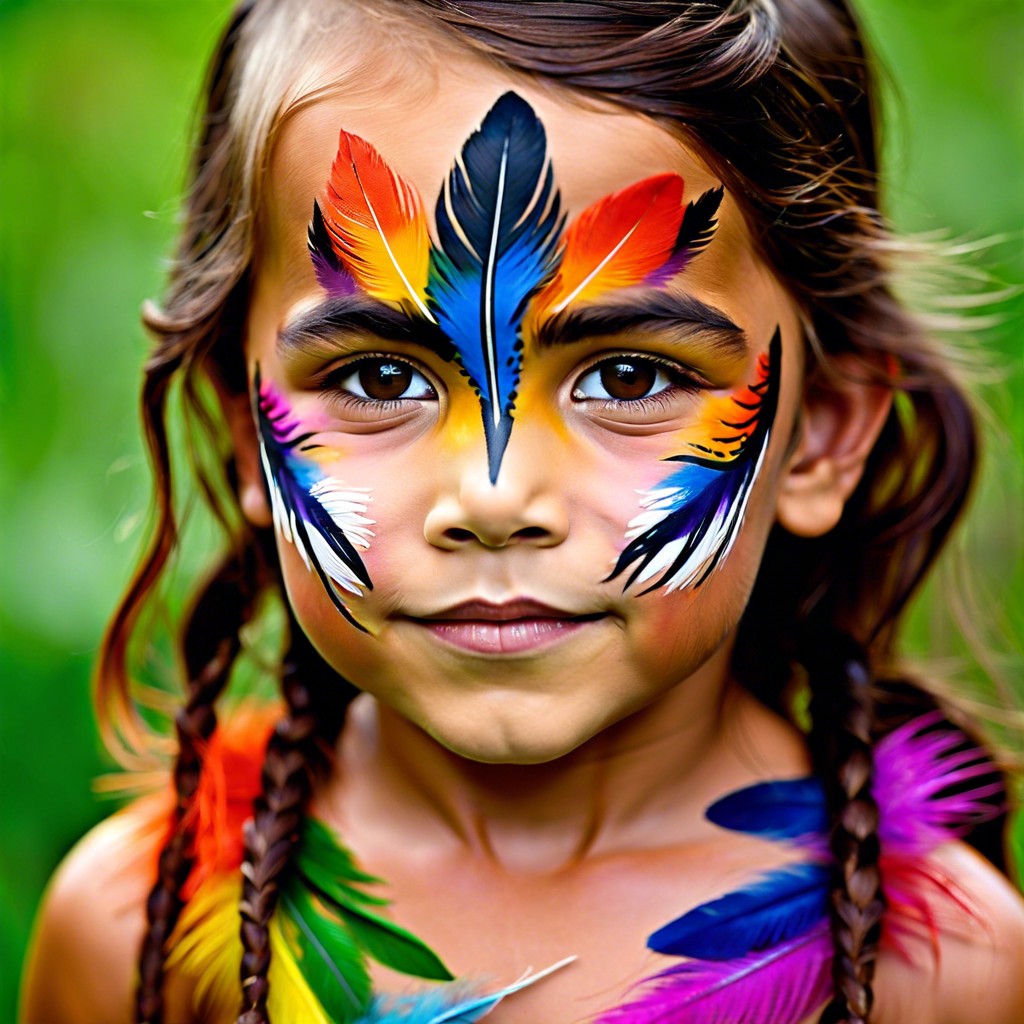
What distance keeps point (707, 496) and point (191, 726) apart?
0.84 metres

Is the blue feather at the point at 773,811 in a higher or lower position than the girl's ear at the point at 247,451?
lower

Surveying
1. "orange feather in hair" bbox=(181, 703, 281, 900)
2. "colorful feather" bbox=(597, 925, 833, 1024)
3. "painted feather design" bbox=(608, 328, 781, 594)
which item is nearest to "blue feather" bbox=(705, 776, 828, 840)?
"colorful feather" bbox=(597, 925, 833, 1024)

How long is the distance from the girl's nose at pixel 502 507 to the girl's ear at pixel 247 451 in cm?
43

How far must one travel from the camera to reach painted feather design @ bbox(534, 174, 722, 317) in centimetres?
139

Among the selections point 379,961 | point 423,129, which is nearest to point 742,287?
point 423,129

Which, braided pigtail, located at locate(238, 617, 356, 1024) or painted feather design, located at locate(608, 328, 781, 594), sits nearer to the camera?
painted feather design, located at locate(608, 328, 781, 594)

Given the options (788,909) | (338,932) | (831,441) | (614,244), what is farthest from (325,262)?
(788,909)

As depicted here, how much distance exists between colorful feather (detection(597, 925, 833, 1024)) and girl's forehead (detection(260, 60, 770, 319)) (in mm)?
787

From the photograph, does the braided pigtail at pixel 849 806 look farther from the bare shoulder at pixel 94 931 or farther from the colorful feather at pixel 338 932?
the bare shoulder at pixel 94 931

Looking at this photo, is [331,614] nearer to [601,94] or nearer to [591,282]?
[591,282]

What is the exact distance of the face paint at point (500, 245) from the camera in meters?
1.38

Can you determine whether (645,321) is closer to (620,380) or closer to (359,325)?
(620,380)

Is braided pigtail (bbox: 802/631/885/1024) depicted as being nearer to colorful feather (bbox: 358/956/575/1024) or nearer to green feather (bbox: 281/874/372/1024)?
colorful feather (bbox: 358/956/575/1024)

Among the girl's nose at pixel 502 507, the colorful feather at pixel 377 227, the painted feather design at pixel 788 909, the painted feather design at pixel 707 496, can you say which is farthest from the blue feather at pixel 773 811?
the colorful feather at pixel 377 227
